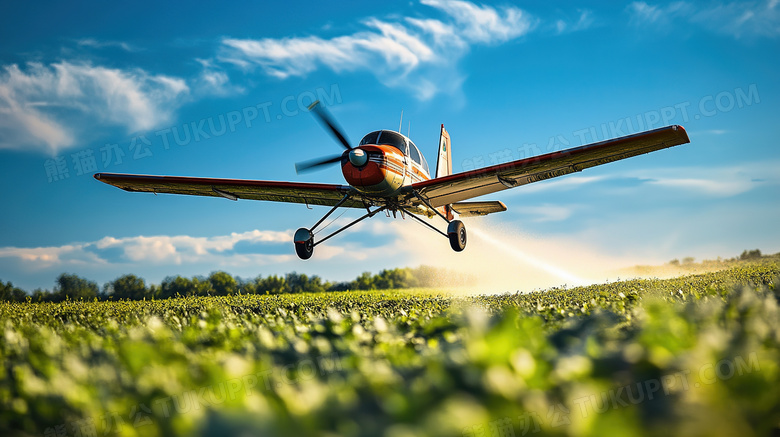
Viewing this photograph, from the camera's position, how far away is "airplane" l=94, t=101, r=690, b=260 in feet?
36.2

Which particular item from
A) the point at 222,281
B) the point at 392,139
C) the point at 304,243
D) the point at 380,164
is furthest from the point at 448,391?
the point at 222,281

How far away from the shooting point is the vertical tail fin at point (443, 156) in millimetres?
19486

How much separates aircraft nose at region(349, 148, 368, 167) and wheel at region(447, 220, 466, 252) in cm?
361

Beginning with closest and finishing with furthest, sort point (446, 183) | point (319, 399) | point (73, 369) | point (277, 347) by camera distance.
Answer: point (319, 399)
point (73, 369)
point (277, 347)
point (446, 183)

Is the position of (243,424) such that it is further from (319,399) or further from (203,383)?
(203,383)

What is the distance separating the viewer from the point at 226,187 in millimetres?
13914

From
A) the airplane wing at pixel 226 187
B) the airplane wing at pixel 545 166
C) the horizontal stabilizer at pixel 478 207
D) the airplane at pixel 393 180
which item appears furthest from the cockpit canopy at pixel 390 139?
the horizontal stabilizer at pixel 478 207

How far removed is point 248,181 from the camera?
1328cm

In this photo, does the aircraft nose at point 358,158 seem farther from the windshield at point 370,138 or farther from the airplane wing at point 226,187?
the airplane wing at point 226,187

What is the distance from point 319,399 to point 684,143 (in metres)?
11.4

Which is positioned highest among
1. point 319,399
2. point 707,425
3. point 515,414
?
→ point 319,399

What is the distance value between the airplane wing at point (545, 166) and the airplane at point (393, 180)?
2 centimetres

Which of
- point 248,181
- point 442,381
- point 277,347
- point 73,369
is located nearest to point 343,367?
point 277,347

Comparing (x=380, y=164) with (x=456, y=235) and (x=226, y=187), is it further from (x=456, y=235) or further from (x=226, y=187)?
(x=226, y=187)
